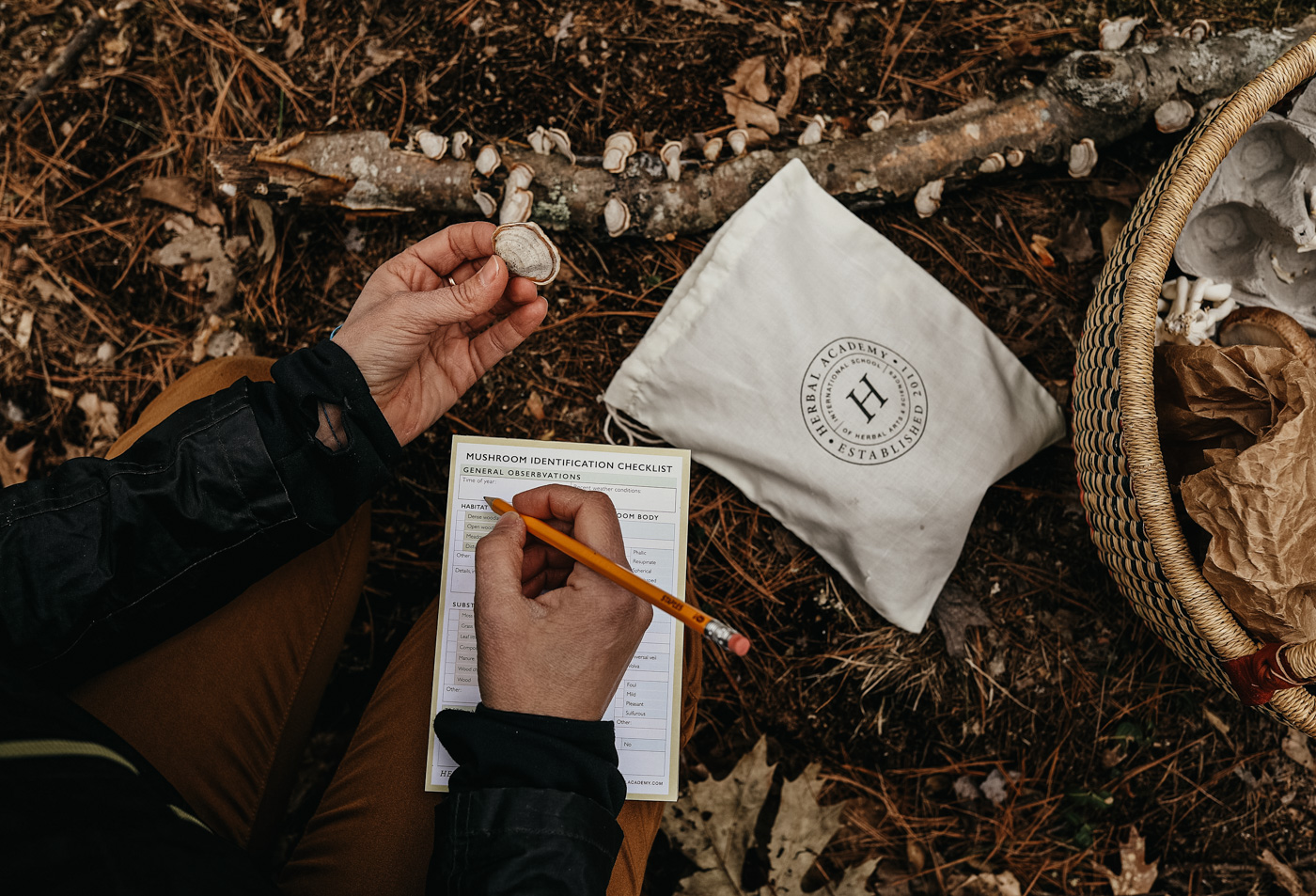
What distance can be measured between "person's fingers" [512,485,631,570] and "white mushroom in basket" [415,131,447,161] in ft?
3.23

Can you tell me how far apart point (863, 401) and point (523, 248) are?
899 millimetres

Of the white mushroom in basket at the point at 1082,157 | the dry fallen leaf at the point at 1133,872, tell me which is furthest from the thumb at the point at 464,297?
the dry fallen leaf at the point at 1133,872

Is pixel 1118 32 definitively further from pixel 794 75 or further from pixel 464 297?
pixel 464 297

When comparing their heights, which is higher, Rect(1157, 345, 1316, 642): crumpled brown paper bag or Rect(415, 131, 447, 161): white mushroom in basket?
Rect(415, 131, 447, 161): white mushroom in basket

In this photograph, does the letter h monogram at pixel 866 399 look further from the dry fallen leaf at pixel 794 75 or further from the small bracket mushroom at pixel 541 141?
the small bracket mushroom at pixel 541 141

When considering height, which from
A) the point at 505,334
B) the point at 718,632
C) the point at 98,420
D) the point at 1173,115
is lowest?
the point at 718,632

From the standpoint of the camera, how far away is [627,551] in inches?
67.0

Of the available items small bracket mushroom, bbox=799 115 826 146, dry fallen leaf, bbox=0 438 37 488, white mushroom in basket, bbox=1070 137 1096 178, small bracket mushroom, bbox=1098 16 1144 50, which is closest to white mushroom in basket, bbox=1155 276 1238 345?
white mushroom in basket, bbox=1070 137 1096 178

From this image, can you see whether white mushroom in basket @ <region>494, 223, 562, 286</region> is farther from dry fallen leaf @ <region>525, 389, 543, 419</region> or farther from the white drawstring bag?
dry fallen leaf @ <region>525, 389, 543, 419</region>

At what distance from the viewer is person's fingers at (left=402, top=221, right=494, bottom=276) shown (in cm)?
149

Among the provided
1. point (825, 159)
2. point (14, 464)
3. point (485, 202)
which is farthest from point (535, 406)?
point (14, 464)

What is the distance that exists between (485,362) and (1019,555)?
1497 millimetres

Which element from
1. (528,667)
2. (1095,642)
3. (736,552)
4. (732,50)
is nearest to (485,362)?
(528,667)

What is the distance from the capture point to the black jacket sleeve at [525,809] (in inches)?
44.5
